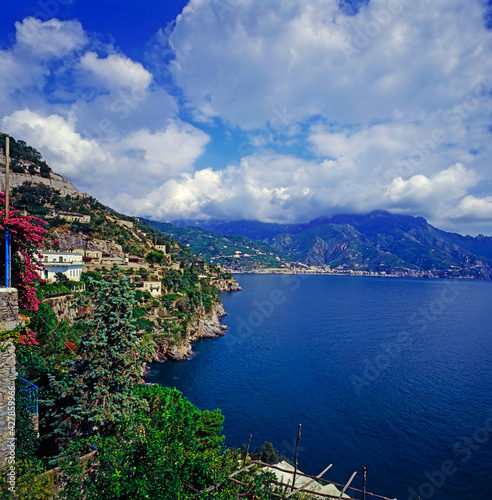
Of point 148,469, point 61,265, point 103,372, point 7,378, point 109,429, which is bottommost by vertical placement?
point 109,429

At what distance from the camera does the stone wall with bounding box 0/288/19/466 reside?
5906mm

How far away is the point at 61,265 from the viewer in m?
35.8

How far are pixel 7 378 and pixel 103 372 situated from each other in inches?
159

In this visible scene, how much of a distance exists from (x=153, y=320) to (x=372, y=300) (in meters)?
66.3

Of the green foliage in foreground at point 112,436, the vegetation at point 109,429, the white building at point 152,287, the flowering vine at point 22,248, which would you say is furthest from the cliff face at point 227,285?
the flowering vine at point 22,248

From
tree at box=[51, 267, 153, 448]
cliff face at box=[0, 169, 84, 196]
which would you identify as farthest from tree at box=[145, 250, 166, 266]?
tree at box=[51, 267, 153, 448]

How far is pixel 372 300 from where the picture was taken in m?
87.1

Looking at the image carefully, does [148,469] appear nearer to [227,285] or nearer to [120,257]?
[120,257]

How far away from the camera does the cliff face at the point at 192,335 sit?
3606 centimetres

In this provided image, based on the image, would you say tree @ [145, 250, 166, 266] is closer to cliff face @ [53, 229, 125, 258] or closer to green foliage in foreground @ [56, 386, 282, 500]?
cliff face @ [53, 229, 125, 258]

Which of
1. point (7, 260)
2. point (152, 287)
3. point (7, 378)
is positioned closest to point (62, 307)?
point (152, 287)

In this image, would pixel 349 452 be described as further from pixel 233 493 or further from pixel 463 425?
pixel 233 493

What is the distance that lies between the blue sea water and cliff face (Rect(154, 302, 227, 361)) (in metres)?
1.23

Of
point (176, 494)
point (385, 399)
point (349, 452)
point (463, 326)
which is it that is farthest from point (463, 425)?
point (463, 326)
